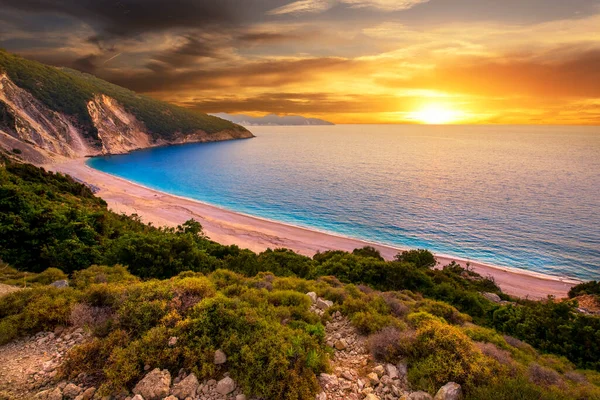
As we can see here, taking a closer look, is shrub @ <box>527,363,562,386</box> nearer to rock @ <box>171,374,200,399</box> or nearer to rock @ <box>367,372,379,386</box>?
rock @ <box>367,372,379,386</box>

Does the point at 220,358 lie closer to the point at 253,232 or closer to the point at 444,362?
the point at 444,362

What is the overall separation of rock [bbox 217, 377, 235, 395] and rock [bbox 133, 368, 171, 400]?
1.04 metres

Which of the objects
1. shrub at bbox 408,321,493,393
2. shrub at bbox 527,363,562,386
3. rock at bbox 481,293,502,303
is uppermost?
shrub at bbox 408,321,493,393

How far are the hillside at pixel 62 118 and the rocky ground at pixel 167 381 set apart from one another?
9234 cm

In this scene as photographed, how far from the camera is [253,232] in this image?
43.7 meters

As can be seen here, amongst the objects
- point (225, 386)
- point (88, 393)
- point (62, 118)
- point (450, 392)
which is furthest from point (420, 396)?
point (62, 118)

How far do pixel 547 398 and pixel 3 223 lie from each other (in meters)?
26.8

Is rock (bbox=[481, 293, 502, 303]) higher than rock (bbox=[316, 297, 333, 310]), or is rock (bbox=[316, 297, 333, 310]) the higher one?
rock (bbox=[316, 297, 333, 310])

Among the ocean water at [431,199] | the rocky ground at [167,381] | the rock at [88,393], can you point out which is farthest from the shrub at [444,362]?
the ocean water at [431,199]

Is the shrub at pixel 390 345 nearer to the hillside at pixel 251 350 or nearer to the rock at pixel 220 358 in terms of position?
the hillside at pixel 251 350

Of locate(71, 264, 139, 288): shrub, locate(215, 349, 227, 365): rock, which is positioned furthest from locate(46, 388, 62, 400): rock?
locate(71, 264, 139, 288): shrub

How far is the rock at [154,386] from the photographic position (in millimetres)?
5629

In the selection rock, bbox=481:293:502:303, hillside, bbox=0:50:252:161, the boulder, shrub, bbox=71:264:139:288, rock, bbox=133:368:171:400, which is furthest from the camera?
hillside, bbox=0:50:252:161

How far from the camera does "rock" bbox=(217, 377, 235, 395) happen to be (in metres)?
5.81
